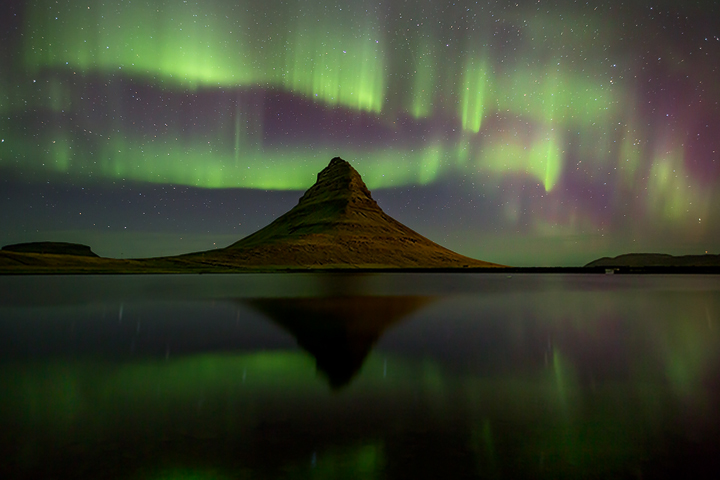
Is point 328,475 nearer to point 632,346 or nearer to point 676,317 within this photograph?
point 632,346

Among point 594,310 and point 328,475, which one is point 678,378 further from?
point 594,310

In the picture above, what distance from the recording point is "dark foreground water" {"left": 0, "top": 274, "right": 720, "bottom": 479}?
20.1ft

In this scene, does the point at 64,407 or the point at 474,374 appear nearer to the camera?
the point at 64,407

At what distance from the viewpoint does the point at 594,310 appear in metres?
31.0

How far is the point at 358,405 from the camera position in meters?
8.82

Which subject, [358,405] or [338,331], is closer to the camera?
[358,405]

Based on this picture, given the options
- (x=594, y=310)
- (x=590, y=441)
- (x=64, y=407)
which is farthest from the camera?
(x=594, y=310)

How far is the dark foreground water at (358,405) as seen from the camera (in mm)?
6141

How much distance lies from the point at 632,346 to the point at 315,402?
46.6 feet

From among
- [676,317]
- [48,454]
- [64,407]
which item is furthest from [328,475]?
[676,317]

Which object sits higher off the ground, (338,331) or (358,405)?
(358,405)

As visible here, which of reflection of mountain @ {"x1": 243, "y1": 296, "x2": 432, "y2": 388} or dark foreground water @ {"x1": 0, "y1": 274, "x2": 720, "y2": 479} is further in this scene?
reflection of mountain @ {"x1": 243, "y1": 296, "x2": 432, "y2": 388}

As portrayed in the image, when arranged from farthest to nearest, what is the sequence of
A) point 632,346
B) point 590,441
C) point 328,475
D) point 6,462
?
point 632,346, point 590,441, point 6,462, point 328,475

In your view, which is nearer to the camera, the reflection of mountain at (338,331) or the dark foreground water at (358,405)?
the dark foreground water at (358,405)
